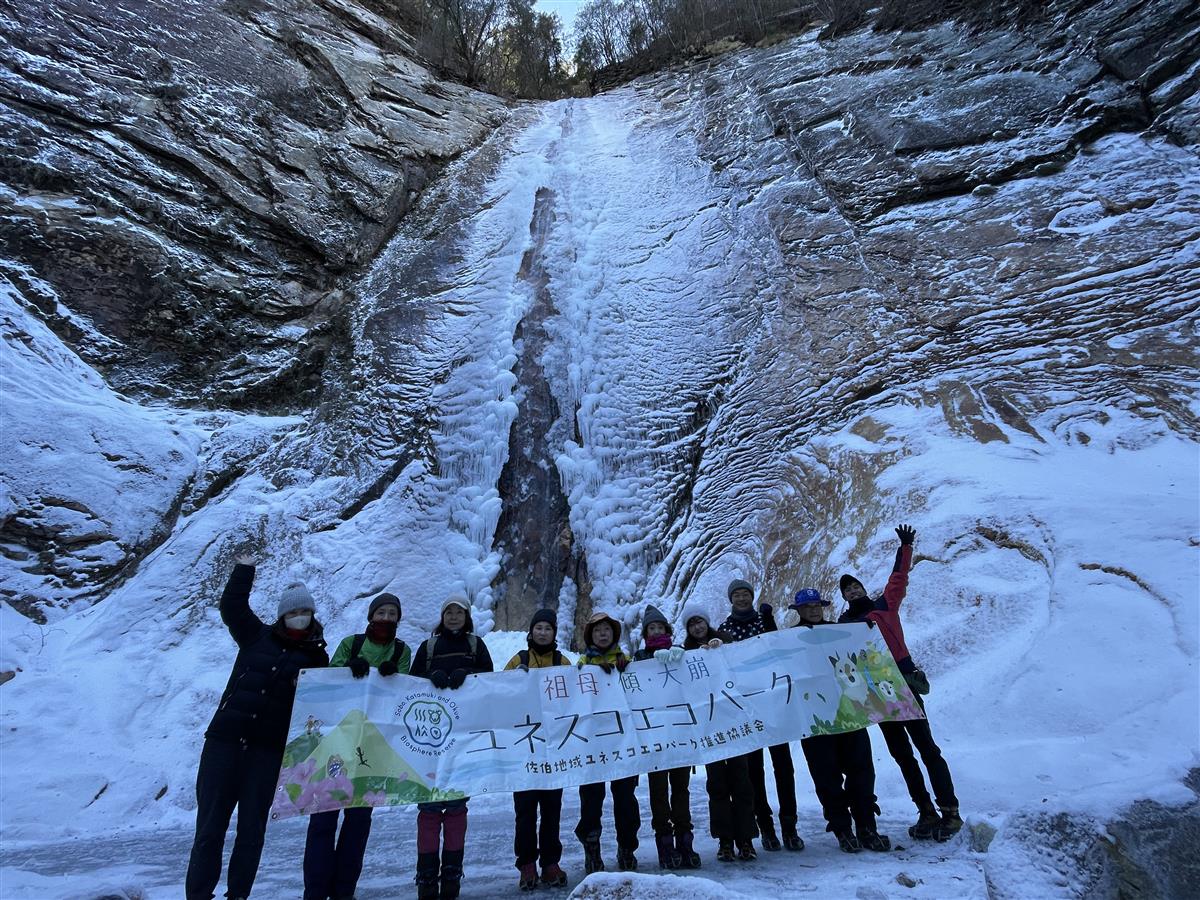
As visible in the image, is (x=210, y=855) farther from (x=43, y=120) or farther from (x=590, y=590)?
(x=43, y=120)

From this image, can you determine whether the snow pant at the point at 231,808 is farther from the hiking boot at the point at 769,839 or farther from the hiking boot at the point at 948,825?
the hiking boot at the point at 948,825

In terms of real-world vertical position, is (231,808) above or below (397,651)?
below

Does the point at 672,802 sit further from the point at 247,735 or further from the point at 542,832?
the point at 247,735

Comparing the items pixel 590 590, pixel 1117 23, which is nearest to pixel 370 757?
pixel 590 590

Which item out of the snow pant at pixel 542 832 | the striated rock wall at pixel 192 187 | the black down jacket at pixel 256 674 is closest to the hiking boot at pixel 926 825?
the snow pant at pixel 542 832

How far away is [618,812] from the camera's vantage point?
318cm

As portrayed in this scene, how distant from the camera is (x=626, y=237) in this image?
11.1 metres

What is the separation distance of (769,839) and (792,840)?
11cm

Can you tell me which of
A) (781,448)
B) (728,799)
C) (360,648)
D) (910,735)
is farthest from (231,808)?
(781,448)

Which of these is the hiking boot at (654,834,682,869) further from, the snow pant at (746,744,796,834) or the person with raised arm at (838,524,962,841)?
the person with raised arm at (838,524,962,841)

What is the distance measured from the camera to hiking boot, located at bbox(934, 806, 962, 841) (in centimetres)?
309

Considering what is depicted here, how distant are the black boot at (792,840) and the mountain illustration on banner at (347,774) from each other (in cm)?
157

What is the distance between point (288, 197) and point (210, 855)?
976cm

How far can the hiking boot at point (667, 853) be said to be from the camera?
309 cm
